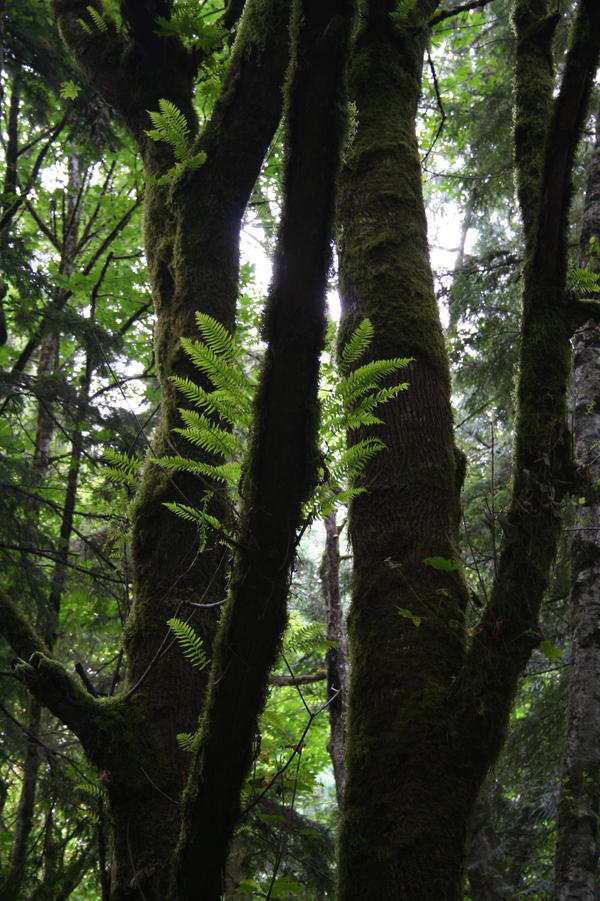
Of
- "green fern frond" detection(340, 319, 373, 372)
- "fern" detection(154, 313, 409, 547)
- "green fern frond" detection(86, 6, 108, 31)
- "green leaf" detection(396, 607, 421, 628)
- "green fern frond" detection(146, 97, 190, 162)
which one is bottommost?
"green leaf" detection(396, 607, 421, 628)

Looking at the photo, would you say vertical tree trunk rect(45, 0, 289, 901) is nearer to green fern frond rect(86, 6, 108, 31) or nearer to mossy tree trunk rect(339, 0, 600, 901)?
green fern frond rect(86, 6, 108, 31)

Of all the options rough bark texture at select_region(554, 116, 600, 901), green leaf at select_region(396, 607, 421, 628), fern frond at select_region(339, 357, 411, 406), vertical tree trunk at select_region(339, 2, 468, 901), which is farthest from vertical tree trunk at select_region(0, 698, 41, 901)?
fern frond at select_region(339, 357, 411, 406)

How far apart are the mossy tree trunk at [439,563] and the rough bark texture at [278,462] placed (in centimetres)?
74

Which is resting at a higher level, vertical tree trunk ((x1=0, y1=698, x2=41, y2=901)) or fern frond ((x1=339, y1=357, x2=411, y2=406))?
fern frond ((x1=339, y1=357, x2=411, y2=406))

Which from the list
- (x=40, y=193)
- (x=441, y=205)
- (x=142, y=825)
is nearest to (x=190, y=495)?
(x=142, y=825)

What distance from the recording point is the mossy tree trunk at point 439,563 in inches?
69.7

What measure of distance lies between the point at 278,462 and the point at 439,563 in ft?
2.96

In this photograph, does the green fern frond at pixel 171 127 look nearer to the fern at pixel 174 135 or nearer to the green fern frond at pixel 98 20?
the fern at pixel 174 135

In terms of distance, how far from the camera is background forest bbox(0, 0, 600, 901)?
1.95m

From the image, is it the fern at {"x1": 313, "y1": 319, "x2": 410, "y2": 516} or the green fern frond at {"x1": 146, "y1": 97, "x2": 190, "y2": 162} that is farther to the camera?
the green fern frond at {"x1": 146, "y1": 97, "x2": 190, "y2": 162}

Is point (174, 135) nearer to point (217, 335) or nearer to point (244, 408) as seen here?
point (217, 335)

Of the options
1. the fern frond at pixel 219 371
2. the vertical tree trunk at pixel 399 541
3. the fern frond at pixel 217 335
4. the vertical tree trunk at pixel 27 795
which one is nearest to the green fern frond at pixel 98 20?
the vertical tree trunk at pixel 399 541

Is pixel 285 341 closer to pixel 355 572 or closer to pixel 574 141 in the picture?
pixel 574 141

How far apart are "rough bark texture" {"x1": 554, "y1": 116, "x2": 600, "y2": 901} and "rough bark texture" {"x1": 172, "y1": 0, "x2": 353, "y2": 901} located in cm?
295
